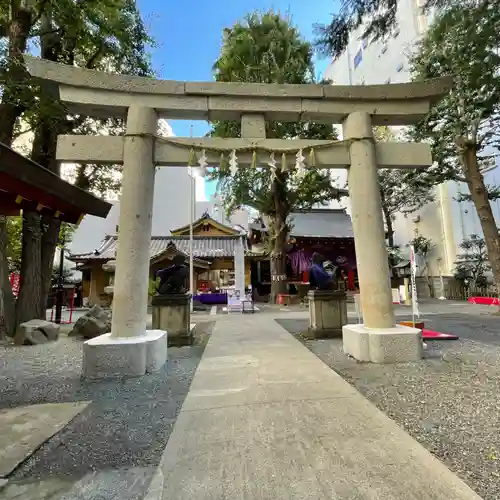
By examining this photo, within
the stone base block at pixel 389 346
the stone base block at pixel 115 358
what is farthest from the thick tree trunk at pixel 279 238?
the stone base block at pixel 115 358

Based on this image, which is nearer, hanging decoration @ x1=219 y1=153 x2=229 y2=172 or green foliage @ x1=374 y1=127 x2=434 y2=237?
hanging decoration @ x1=219 y1=153 x2=229 y2=172

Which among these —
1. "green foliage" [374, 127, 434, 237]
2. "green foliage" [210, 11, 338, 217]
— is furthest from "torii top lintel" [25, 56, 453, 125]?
"green foliage" [374, 127, 434, 237]

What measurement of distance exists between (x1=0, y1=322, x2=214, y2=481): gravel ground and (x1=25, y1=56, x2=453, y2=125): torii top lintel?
13.0 feet

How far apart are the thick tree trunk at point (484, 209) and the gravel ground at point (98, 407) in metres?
10.3

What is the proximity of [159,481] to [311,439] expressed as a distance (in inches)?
41.7

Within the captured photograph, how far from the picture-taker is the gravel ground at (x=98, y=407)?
2059 mm

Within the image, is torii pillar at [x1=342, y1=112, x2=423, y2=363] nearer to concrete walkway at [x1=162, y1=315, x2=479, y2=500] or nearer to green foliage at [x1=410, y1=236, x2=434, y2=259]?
concrete walkway at [x1=162, y1=315, x2=479, y2=500]

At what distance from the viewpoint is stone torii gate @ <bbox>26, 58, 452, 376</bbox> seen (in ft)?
14.3

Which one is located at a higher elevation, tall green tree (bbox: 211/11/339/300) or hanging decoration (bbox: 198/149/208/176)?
tall green tree (bbox: 211/11/339/300)

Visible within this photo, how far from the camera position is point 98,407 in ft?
9.91

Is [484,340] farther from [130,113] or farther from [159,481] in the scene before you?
[130,113]

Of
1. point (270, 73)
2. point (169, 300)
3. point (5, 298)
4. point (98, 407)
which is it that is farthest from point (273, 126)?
point (98, 407)

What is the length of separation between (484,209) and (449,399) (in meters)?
9.74

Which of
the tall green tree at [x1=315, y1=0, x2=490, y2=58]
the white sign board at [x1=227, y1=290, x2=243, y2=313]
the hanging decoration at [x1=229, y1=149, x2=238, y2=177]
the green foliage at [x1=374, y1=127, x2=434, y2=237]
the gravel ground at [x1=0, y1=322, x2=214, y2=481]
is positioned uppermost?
the green foliage at [x1=374, y1=127, x2=434, y2=237]
